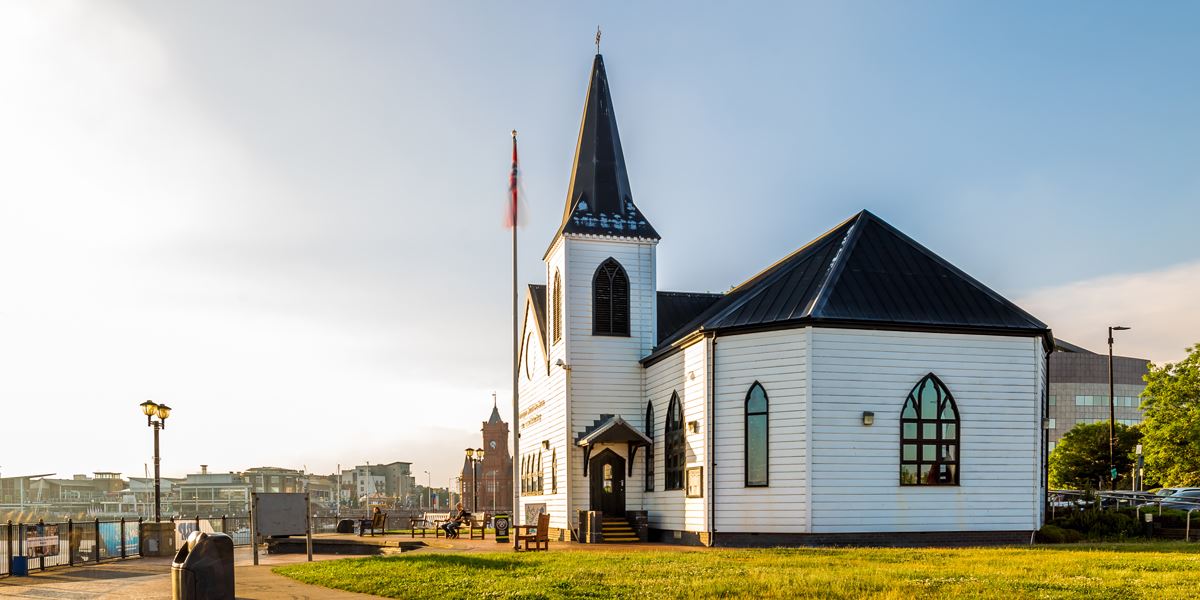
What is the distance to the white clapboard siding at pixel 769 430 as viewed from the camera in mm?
24109

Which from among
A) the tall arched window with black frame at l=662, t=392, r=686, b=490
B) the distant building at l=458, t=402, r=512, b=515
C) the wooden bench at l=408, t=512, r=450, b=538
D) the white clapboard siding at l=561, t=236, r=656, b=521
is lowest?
the distant building at l=458, t=402, r=512, b=515

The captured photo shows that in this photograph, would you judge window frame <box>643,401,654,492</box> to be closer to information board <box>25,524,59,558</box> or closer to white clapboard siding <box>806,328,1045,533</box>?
white clapboard siding <box>806,328,1045,533</box>

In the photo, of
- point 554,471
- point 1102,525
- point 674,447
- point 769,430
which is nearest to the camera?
point 769,430

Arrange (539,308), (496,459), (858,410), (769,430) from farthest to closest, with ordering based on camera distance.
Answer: (496,459) → (539,308) → (769,430) → (858,410)

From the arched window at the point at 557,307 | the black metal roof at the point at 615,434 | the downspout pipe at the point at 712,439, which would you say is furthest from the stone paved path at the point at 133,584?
the arched window at the point at 557,307

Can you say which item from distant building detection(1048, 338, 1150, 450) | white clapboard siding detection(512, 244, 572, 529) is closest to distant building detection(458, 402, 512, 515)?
distant building detection(1048, 338, 1150, 450)

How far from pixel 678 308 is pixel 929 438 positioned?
1204cm

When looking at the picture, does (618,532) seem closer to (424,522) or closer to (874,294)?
(874,294)

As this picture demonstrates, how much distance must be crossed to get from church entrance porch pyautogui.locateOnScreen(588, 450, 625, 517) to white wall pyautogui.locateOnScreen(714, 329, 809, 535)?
6254mm

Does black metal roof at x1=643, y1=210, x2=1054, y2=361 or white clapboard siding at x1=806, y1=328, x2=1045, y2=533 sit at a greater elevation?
black metal roof at x1=643, y1=210, x2=1054, y2=361

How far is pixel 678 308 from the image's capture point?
115 feet

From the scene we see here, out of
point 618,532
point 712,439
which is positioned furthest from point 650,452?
point 712,439

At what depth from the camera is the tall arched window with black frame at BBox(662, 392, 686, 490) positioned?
27734mm

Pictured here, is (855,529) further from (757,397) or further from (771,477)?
(757,397)
